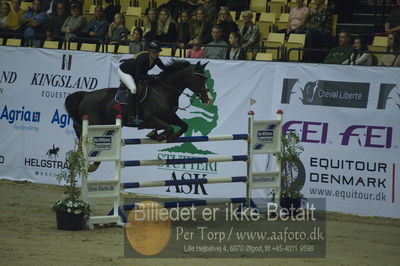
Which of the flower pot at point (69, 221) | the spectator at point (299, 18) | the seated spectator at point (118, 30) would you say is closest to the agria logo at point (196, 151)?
the spectator at point (299, 18)

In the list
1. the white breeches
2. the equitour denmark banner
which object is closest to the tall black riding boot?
the white breeches

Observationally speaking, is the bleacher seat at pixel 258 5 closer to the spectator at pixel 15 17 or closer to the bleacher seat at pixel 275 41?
the bleacher seat at pixel 275 41

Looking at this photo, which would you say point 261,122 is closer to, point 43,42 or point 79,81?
point 79,81

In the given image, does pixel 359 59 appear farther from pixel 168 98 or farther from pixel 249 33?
pixel 168 98

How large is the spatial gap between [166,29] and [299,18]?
256 cm

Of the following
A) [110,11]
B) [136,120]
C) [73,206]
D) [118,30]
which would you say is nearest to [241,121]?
[136,120]

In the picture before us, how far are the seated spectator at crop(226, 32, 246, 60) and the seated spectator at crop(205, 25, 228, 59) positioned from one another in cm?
9

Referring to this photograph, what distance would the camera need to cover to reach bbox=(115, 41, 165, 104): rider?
12555 millimetres

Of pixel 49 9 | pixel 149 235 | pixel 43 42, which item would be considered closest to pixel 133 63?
pixel 149 235

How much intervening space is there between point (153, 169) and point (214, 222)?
114 inches

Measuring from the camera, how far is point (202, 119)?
1454 centimetres

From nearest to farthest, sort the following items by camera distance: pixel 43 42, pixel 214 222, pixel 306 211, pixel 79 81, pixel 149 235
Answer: pixel 149 235 < pixel 214 222 < pixel 306 211 < pixel 79 81 < pixel 43 42

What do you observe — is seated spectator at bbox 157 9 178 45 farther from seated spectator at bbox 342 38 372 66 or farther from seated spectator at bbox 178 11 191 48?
seated spectator at bbox 342 38 372 66

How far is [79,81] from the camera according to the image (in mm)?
15578
